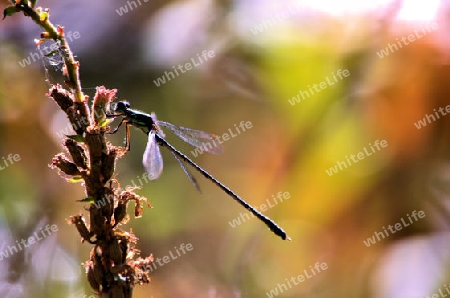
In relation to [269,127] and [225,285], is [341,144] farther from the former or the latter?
[225,285]

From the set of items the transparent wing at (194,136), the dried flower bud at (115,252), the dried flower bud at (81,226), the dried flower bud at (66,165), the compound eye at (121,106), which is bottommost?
the dried flower bud at (115,252)

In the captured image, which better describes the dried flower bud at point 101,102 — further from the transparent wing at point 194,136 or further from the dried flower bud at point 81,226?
the transparent wing at point 194,136

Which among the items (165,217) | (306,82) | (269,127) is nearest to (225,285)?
(165,217)

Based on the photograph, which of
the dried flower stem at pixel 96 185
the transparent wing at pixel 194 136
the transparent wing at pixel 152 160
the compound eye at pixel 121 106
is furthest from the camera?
the transparent wing at pixel 194 136

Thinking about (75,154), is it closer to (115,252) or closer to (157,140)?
(115,252)

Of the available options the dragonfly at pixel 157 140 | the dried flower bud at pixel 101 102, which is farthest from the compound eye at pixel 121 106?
the dried flower bud at pixel 101 102

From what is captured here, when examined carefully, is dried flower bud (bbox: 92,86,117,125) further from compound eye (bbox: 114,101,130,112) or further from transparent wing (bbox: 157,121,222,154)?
transparent wing (bbox: 157,121,222,154)
